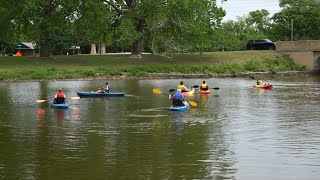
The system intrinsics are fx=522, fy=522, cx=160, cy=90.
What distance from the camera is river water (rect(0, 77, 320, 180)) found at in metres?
15.8

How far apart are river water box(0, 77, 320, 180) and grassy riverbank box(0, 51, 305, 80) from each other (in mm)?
22406

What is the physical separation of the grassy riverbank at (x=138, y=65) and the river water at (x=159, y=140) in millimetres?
22406

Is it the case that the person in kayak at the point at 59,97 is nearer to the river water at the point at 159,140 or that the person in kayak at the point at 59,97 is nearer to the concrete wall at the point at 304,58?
the river water at the point at 159,140

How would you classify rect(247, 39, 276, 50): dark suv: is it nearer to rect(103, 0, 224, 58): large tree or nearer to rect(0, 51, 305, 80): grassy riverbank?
rect(0, 51, 305, 80): grassy riverbank

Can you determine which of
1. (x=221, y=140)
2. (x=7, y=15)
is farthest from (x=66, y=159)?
(x=7, y=15)

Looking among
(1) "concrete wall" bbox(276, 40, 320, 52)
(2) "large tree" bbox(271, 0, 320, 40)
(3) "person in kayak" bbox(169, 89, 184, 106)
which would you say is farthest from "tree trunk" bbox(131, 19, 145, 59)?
(2) "large tree" bbox(271, 0, 320, 40)

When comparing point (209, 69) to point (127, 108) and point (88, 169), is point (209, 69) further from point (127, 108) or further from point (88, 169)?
point (88, 169)

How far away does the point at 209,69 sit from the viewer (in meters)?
66.8

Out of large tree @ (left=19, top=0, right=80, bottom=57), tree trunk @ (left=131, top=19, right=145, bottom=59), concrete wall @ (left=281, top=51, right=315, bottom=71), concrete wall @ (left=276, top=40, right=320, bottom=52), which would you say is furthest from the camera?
concrete wall @ (left=281, top=51, right=315, bottom=71)

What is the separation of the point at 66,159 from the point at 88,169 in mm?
1615

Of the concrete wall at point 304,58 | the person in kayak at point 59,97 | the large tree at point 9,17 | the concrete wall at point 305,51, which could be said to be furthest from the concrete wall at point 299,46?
the person in kayak at point 59,97

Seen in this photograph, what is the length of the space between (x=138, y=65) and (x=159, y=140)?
149 ft

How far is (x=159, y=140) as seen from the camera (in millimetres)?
20938

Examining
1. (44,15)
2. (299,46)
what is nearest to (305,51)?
(299,46)
